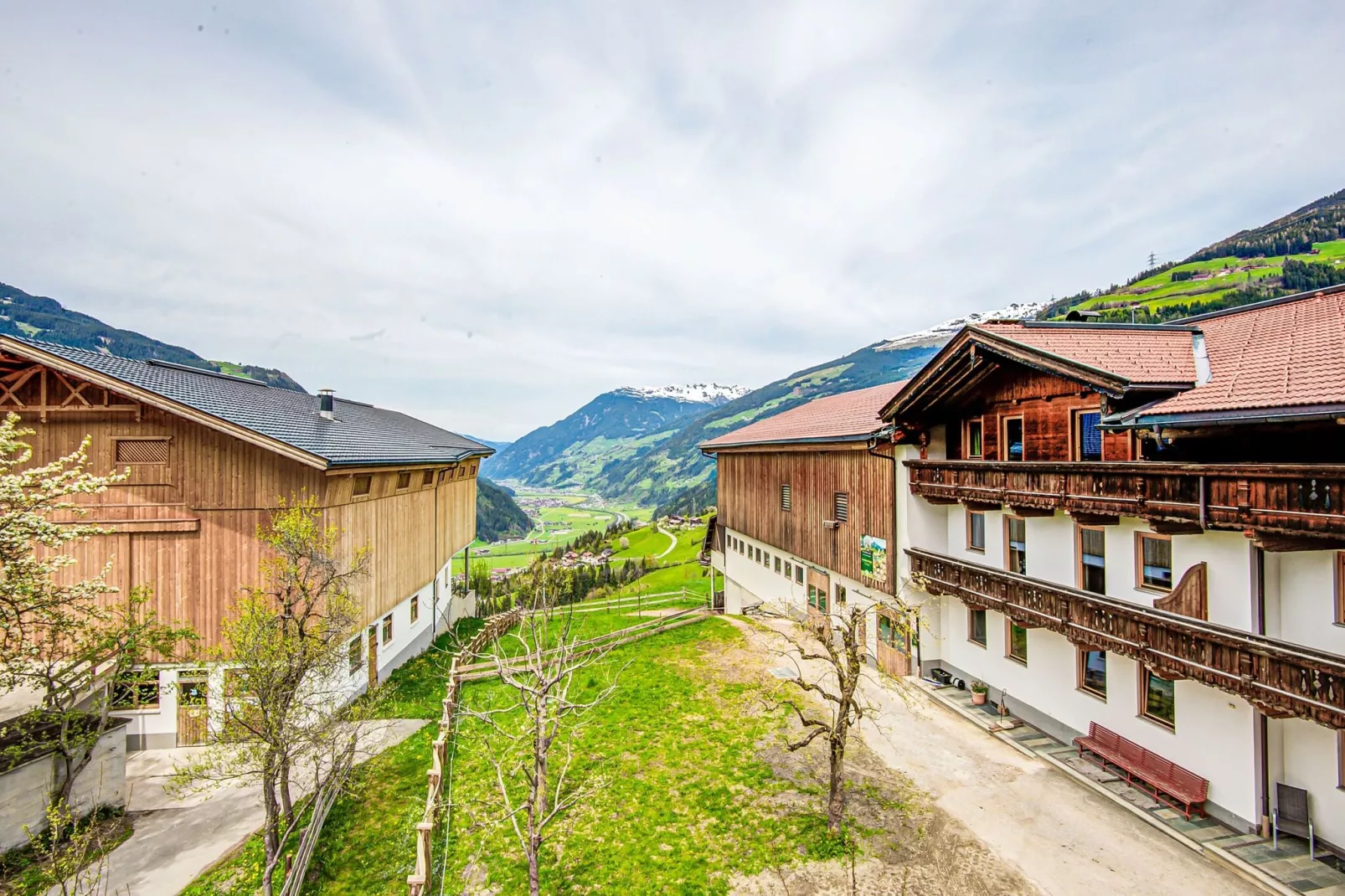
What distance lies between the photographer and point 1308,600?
10430 millimetres

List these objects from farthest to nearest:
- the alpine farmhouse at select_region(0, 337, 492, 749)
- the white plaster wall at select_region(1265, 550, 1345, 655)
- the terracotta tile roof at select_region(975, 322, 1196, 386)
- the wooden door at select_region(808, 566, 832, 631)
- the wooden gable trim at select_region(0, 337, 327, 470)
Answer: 1. the wooden door at select_region(808, 566, 832, 631)
2. the alpine farmhouse at select_region(0, 337, 492, 749)
3. the wooden gable trim at select_region(0, 337, 327, 470)
4. the terracotta tile roof at select_region(975, 322, 1196, 386)
5. the white plaster wall at select_region(1265, 550, 1345, 655)

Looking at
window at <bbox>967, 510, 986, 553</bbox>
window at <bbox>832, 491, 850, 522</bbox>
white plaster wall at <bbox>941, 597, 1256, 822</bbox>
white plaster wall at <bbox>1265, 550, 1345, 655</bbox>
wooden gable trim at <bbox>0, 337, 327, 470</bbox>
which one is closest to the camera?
white plaster wall at <bbox>1265, 550, 1345, 655</bbox>

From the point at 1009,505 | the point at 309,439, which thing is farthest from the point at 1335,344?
the point at 309,439

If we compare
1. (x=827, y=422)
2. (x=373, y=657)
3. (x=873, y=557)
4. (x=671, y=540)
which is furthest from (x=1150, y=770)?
(x=671, y=540)

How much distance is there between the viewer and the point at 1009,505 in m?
16.3

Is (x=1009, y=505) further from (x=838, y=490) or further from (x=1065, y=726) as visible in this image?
(x=838, y=490)

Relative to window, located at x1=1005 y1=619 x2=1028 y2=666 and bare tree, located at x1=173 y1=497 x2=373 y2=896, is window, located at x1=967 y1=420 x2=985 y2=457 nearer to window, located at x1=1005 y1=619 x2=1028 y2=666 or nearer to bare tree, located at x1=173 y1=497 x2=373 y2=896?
window, located at x1=1005 y1=619 x2=1028 y2=666

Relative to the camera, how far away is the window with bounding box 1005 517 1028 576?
17.0 m

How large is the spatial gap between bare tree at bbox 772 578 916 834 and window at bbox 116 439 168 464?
1704 cm

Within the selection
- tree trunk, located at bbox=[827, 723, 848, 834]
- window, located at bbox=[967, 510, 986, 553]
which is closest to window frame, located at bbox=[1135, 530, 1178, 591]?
window, located at bbox=[967, 510, 986, 553]

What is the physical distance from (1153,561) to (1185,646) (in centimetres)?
248

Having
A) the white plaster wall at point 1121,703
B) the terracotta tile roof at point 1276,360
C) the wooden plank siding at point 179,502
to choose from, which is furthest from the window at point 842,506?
the wooden plank siding at point 179,502

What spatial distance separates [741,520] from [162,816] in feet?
87.0

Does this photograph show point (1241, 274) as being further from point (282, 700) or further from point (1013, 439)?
point (282, 700)
